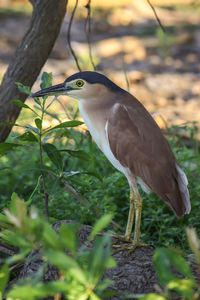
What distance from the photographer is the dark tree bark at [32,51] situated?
317cm

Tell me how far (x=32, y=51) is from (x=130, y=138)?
3.15 feet

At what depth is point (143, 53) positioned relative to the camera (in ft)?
30.4

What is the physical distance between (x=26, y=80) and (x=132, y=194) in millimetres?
1067

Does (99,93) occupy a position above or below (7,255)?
above

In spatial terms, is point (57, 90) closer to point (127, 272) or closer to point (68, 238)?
point (127, 272)

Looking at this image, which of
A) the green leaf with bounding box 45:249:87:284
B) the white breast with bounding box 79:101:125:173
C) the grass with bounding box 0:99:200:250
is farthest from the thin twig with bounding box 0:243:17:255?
the green leaf with bounding box 45:249:87:284

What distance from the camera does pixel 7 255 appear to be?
115 inches

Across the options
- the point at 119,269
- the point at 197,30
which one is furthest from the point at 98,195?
the point at 197,30

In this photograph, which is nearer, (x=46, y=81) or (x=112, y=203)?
(x=46, y=81)

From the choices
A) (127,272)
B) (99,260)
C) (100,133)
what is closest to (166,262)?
(99,260)

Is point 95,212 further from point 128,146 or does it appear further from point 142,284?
point 142,284

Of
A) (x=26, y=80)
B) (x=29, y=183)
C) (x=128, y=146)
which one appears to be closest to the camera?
(x=128, y=146)

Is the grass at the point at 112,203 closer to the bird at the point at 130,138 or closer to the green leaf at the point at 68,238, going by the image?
the bird at the point at 130,138

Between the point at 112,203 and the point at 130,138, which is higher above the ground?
the point at 130,138
